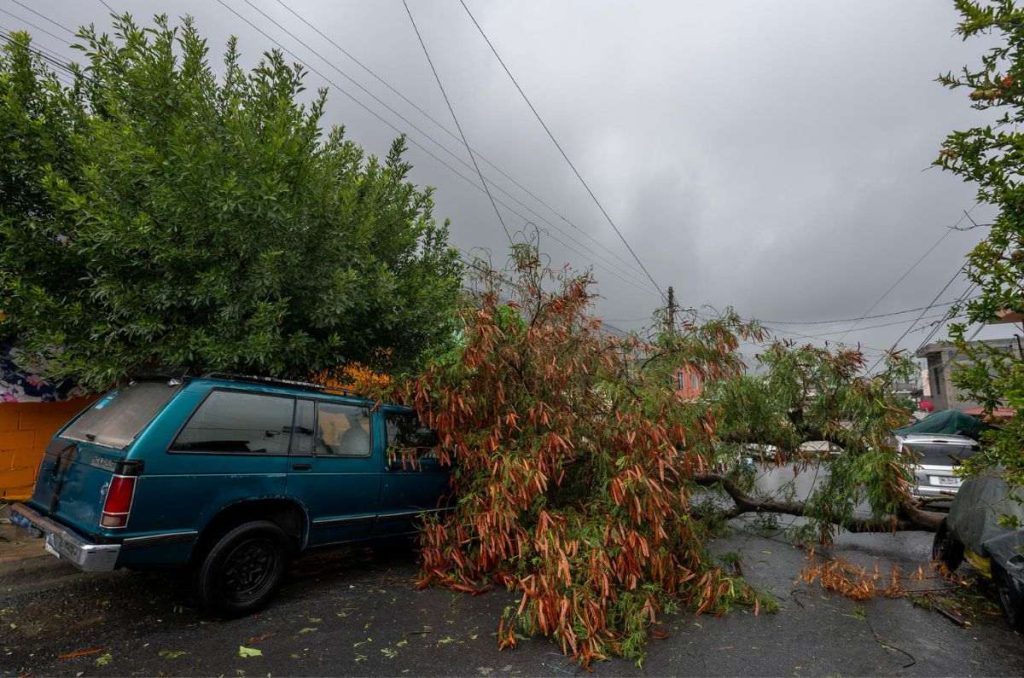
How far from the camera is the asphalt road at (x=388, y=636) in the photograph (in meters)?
3.74

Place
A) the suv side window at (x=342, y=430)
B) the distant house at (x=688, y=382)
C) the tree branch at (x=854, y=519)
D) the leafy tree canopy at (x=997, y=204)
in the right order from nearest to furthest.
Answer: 1. the leafy tree canopy at (x=997, y=204)
2. the suv side window at (x=342, y=430)
3. the distant house at (x=688, y=382)
4. the tree branch at (x=854, y=519)

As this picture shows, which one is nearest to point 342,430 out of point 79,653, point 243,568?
point 243,568

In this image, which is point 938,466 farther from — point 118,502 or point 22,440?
point 22,440

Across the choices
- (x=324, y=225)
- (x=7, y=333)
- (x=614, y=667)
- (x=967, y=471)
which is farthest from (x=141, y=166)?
(x=967, y=471)

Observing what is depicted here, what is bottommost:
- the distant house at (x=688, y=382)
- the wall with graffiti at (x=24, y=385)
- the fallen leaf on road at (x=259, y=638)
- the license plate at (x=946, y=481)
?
the fallen leaf on road at (x=259, y=638)

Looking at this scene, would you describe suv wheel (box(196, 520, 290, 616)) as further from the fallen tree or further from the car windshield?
the car windshield

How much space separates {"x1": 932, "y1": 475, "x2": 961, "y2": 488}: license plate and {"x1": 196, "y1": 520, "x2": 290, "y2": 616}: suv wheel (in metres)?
8.78

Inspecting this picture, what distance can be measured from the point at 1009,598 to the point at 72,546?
22.5 ft

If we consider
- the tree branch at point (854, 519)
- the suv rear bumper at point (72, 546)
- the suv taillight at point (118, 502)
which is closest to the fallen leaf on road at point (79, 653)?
the suv rear bumper at point (72, 546)

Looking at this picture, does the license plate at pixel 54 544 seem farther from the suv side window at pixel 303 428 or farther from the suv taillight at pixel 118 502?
the suv side window at pixel 303 428

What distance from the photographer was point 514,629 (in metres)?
4.29

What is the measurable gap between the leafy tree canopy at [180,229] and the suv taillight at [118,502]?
4.14ft

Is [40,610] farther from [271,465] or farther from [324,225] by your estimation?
[324,225]

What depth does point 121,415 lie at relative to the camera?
440 cm
